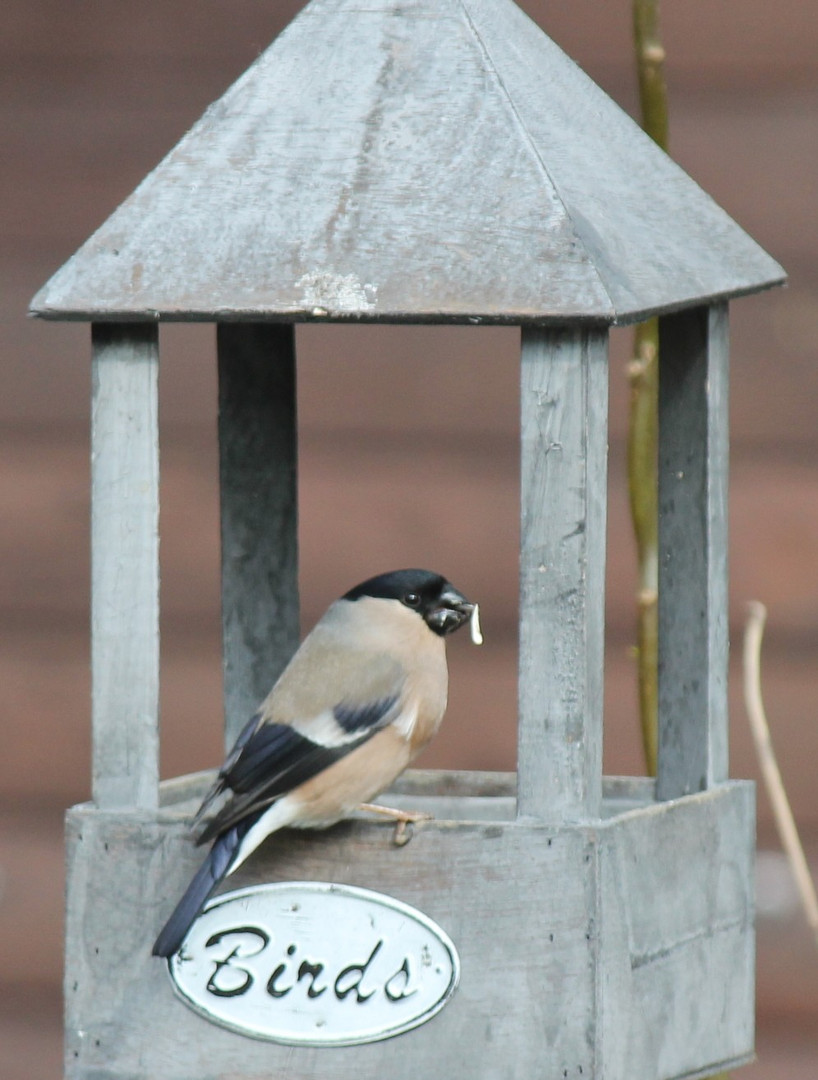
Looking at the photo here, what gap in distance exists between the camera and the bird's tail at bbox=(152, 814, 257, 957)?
2.45m

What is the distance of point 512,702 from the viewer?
393cm

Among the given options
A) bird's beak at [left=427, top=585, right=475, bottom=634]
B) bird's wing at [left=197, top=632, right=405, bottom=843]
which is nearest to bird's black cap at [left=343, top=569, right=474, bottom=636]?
bird's beak at [left=427, top=585, right=475, bottom=634]

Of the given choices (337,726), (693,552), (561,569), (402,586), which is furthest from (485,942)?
(693,552)

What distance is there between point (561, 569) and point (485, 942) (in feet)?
1.46

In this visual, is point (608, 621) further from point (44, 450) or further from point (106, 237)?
point (106, 237)

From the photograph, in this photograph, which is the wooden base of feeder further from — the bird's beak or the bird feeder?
the bird's beak

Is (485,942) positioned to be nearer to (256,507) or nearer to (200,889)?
(200,889)

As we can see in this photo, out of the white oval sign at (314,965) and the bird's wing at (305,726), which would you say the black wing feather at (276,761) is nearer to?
the bird's wing at (305,726)

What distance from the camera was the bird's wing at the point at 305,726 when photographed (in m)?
2.51

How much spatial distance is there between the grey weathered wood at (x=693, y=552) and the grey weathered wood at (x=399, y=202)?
215mm

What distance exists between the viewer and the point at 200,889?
2473 mm

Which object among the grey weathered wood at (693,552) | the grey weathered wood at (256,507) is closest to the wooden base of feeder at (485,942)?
the grey weathered wood at (693,552)

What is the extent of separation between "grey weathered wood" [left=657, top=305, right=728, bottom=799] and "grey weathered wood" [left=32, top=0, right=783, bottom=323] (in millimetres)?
215

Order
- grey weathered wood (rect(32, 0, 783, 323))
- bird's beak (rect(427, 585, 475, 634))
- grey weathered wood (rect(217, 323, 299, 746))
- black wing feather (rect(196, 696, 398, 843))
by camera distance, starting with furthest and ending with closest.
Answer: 1. grey weathered wood (rect(217, 323, 299, 746))
2. bird's beak (rect(427, 585, 475, 634))
3. black wing feather (rect(196, 696, 398, 843))
4. grey weathered wood (rect(32, 0, 783, 323))
